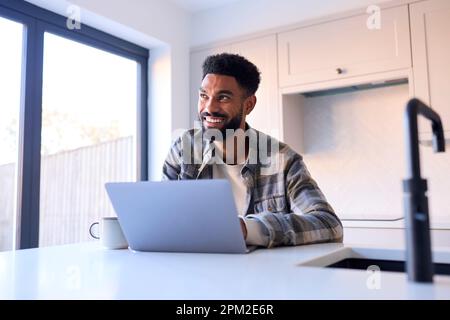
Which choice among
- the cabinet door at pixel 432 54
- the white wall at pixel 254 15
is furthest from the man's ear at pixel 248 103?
the white wall at pixel 254 15

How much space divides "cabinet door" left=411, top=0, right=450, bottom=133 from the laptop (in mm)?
1762

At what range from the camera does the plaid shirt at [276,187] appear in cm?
108

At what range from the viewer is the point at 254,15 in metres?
2.96

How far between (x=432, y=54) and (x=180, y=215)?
1988 millimetres

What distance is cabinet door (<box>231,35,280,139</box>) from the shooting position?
282cm

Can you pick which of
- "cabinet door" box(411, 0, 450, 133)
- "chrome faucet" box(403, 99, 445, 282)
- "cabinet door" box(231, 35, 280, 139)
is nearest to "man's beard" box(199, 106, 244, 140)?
"chrome faucet" box(403, 99, 445, 282)

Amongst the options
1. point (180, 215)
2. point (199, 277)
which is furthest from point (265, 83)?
point (199, 277)

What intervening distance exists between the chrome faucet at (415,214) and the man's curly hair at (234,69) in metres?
0.88

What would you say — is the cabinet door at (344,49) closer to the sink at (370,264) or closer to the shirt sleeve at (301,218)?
the shirt sleeve at (301,218)

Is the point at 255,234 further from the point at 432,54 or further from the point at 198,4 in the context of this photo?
the point at 198,4

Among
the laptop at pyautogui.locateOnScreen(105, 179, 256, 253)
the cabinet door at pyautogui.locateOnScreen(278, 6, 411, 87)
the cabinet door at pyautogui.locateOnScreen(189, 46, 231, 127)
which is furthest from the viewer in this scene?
the cabinet door at pyautogui.locateOnScreen(189, 46, 231, 127)

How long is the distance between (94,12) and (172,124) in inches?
35.1

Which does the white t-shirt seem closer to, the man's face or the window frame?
the man's face
